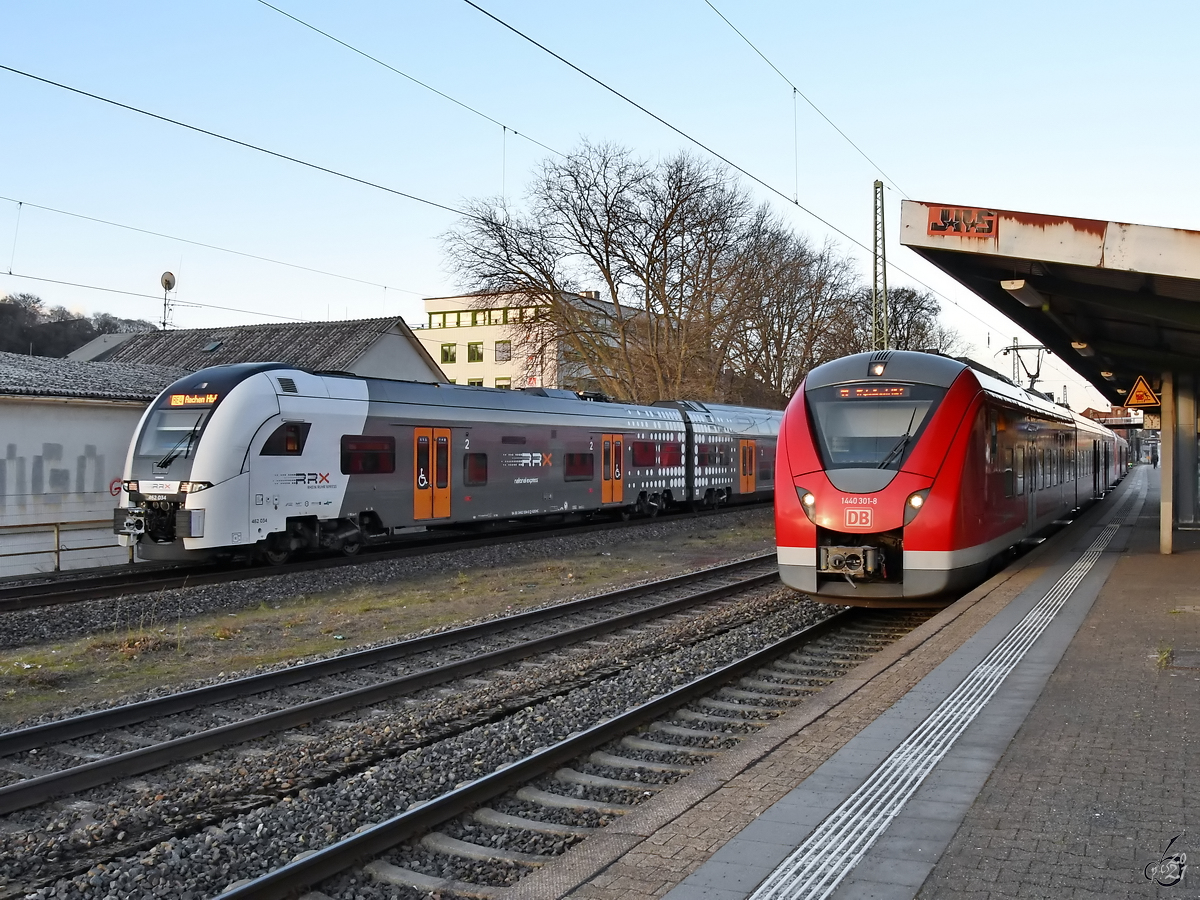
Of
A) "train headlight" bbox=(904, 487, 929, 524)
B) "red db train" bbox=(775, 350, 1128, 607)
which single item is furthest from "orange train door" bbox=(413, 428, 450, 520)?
"train headlight" bbox=(904, 487, 929, 524)

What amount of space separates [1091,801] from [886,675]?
2976mm

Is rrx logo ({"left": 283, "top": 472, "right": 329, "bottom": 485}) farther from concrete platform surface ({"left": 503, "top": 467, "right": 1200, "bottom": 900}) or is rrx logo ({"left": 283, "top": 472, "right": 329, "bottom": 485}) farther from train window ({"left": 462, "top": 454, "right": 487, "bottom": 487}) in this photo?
concrete platform surface ({"left": 503, "top": 467, "right": 1200, "bottom": 900})

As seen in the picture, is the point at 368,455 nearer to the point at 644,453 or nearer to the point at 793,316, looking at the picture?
the point at 644,453

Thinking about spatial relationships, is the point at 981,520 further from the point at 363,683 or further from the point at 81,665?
the point at 81,665

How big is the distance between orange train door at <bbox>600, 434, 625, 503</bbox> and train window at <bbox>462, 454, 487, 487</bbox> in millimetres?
4861

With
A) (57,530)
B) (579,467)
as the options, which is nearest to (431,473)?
(579,467)

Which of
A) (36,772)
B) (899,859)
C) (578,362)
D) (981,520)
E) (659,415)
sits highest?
(578,362)

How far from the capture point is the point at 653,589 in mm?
14219

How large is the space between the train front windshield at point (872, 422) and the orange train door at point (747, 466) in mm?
21664

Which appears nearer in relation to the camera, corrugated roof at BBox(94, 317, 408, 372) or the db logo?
the db logo

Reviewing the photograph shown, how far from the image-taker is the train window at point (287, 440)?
15312 mm

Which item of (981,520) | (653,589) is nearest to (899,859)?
(981,520)

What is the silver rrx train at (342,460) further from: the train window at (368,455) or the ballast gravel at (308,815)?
the ballast gravel at (308,815)

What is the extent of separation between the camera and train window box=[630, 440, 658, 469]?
1033 inches
